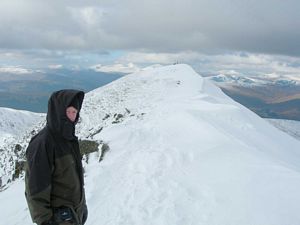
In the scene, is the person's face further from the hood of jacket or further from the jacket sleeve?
the jacket sleeve

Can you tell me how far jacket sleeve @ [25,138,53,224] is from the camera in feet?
17.0

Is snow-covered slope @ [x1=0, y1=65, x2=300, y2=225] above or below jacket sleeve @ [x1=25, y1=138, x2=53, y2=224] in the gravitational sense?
below

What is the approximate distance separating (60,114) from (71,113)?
17 cm

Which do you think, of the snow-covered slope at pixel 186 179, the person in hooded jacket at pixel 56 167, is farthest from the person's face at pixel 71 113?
the snow-covered slope at pixel 186 179

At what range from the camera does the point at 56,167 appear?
541cm

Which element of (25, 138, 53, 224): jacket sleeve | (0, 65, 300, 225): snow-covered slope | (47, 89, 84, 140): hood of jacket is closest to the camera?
(25, 138, 53, 224): jacket sleeve

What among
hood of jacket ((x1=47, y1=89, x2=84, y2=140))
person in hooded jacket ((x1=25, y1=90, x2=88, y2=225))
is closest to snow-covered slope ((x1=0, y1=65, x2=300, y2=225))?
person in hooded jacket ((x1=25, y1=90, x2=88, y2=225))

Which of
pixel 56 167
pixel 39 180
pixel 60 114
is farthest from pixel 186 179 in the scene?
pixel 39 180

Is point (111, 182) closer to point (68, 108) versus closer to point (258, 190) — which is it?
point (258, 190)

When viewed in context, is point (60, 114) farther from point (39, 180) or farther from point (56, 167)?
point (39, 180)

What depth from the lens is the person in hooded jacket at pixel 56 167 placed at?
521 cm

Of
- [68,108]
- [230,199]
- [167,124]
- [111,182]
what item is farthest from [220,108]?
[68,108]

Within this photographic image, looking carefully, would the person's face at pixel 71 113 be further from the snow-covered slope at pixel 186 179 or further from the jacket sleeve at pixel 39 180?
the snow-covered slope at pixel 186 179

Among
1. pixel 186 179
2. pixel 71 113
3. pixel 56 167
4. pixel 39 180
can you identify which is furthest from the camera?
pixel 186 179
